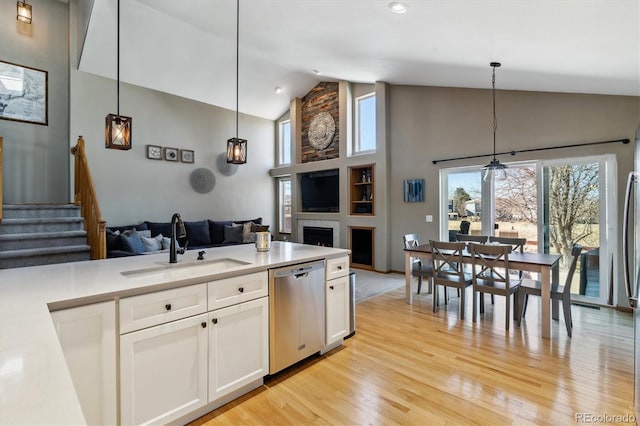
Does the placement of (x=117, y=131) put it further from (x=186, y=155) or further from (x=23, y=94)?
(x=186, y=155)

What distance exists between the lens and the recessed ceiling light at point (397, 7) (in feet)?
8.98

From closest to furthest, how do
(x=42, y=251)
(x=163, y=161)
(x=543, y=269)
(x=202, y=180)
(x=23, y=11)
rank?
(x=543, y=269), (x=42, y=251), (x=23, y=11), (x=163, y=161), (x=202, y=180)

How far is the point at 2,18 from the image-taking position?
4.67 m

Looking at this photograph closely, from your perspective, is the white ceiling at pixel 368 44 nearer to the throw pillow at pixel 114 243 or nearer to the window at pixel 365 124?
the window at pixel 365 124

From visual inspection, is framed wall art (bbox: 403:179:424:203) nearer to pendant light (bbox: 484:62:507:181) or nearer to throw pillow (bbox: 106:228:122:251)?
pendant light (bbox: 484:62:507:181)

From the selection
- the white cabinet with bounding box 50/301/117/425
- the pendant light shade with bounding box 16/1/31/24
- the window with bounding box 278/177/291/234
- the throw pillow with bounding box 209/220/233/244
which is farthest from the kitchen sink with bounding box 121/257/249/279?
the window with bounding box 278/177/291/234

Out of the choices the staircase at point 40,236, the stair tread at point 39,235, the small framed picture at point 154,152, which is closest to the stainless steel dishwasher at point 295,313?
the staircase at point 40,236

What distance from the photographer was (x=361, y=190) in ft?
21.8

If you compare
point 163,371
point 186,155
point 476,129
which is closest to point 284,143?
point 186,155

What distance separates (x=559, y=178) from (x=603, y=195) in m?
0.52

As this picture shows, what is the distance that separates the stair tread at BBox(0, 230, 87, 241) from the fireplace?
4.35 m

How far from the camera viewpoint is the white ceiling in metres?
2.44

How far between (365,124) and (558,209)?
367 cm

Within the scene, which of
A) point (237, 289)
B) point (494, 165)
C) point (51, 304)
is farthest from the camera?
point (494, 165)
